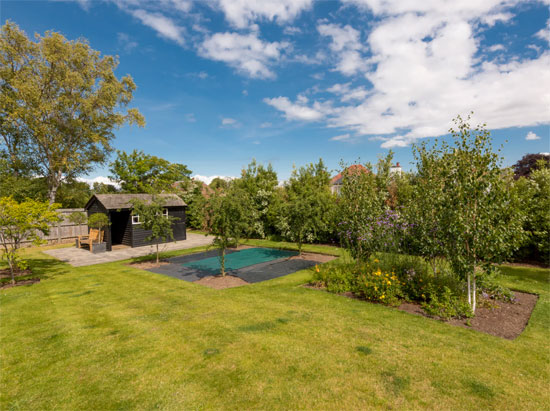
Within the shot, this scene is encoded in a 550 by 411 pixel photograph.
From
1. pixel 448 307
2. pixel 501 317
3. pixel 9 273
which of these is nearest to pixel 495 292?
pixel 501 317

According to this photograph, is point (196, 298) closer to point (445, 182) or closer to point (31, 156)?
point (445, 182)

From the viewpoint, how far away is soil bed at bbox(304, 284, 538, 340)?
6.13 metres

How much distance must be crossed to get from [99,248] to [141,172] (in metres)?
24.3

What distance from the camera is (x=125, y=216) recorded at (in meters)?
22.1

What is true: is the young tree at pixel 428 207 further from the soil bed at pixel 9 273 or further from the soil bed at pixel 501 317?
the soil bed at pixel 9 273

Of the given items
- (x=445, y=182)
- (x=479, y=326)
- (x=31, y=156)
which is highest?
(x=31, y=156)

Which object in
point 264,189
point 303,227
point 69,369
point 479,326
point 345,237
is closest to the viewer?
point 69,369

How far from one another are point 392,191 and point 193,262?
55.1ft

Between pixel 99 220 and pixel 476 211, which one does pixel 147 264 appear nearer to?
pixel 99 220

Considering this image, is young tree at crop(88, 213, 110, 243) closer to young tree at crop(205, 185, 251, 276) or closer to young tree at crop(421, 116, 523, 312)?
young tree at crop(205, 185, 251, 276)

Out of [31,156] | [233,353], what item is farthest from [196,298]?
[31,156]

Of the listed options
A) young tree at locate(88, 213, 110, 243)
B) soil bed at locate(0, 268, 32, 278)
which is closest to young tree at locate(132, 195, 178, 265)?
soil bed at locate(0, 268, 32, 278)

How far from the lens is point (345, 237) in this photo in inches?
404

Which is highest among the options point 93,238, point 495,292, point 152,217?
point 152,217
